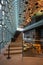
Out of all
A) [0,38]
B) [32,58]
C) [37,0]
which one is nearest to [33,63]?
[32,58]

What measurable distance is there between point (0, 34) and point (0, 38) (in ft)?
0.65

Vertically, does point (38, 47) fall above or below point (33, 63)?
above

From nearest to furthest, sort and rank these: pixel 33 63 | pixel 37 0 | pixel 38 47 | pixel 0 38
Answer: pixel 33 63
pixel 38 47
pixel 37 0
pixel 0 38

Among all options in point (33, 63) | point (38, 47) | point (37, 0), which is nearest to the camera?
point (33, 63)

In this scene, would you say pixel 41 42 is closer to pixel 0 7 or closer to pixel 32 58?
pixel 32 58

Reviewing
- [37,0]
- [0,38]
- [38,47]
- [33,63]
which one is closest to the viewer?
[33,63]

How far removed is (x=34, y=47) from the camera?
229 inches

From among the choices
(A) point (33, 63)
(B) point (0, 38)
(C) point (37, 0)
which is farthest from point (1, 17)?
(A) point (33, 63)

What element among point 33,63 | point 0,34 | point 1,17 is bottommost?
point 33,63

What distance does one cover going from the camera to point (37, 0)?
7.07 meters

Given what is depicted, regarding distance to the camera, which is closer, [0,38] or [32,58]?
[32,58]

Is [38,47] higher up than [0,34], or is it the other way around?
[0,34]

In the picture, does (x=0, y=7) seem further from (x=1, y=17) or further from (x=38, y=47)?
(x=38, y=47)

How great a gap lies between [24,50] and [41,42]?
1.99ft
